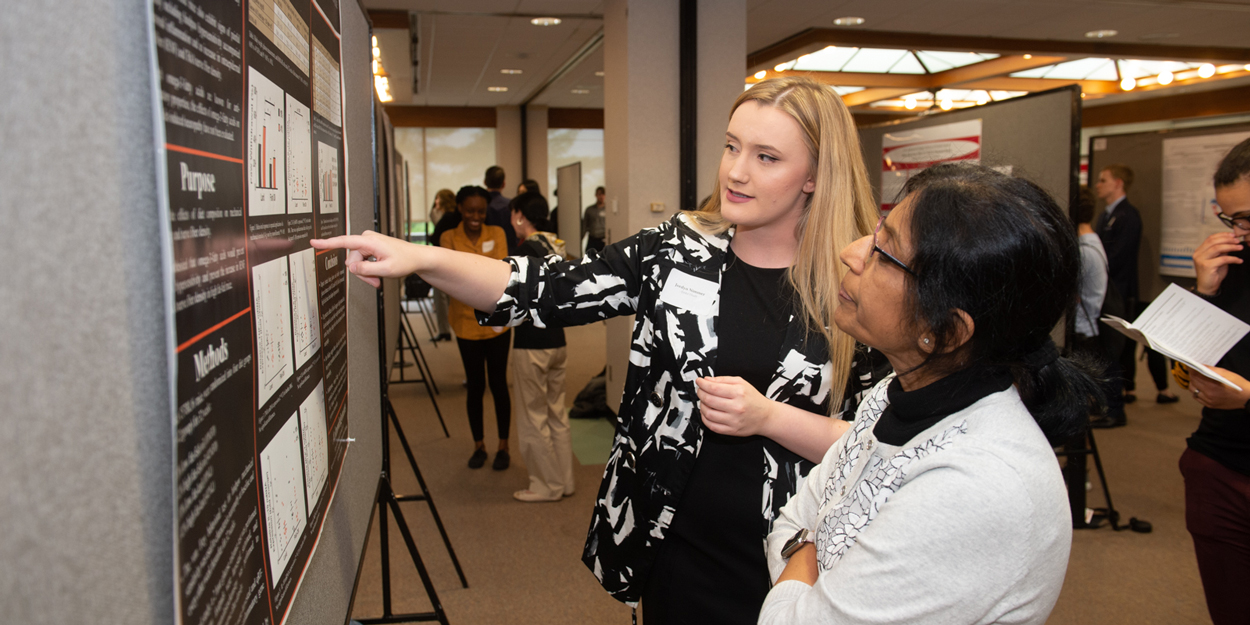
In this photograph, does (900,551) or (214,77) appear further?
(900,551)

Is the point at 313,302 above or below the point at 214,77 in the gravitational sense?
below

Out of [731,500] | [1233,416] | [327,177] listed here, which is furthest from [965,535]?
[1233,416]

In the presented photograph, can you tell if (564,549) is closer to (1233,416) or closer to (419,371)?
(1233,416)

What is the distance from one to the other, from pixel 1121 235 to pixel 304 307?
20.4 feet

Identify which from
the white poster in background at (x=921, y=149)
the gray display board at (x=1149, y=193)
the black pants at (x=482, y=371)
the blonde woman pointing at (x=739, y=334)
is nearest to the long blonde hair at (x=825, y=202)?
the blonde woman pointing at (x=739, y=334)

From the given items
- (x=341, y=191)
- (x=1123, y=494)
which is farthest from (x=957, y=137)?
(x=341, y=191)

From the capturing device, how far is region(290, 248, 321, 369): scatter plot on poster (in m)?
0.85

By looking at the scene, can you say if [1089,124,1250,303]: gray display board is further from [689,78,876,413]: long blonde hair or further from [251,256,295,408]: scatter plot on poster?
[251,256,295,408]: scatter plot on poster

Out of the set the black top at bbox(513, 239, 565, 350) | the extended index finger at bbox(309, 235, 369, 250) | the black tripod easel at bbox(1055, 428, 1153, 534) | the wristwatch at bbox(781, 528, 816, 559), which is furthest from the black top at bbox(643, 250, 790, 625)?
the black tripod easel at bbox(1055, 428, 1153, 534)

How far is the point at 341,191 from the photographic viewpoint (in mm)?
1213

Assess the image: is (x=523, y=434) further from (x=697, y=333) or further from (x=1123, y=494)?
(x=1123, y=494)

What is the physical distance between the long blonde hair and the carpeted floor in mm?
1818

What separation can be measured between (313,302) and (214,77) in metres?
0.44

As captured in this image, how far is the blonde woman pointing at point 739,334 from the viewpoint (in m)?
1.32
